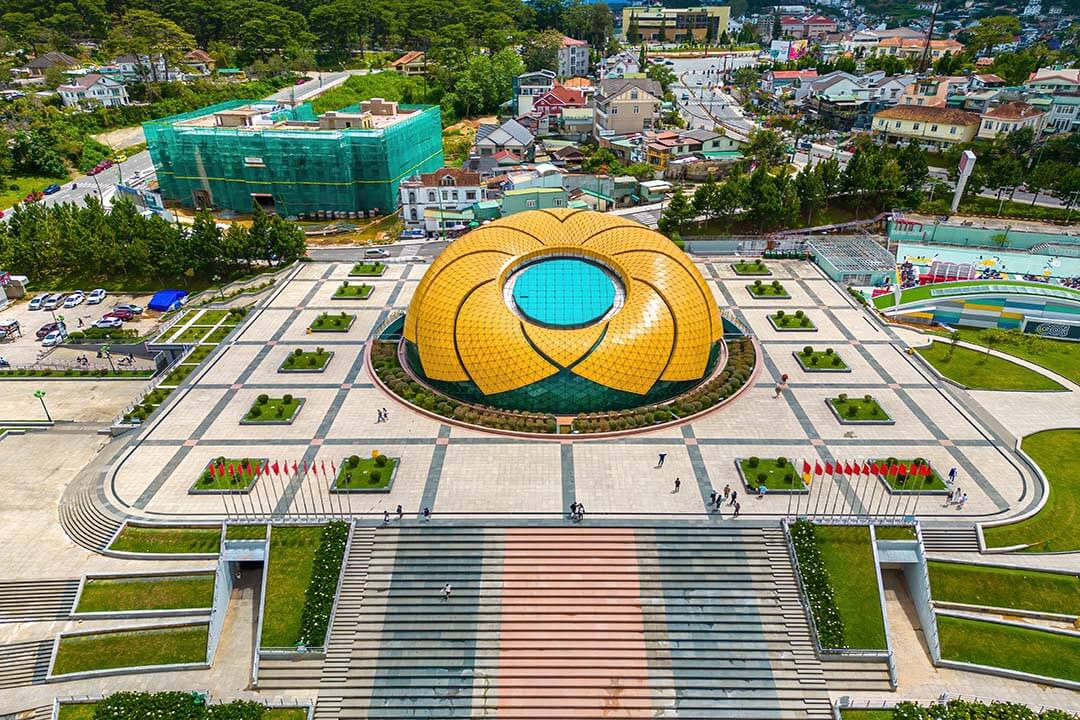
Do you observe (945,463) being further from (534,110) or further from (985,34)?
(985,34)

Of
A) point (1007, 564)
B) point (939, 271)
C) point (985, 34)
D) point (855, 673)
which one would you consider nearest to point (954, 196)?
point (939, 271)

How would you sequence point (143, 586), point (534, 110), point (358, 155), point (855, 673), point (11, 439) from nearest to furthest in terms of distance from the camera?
point (855, 673) < point (143, 586) < point (11, 439) < point (358, 155) < point (534, 110)

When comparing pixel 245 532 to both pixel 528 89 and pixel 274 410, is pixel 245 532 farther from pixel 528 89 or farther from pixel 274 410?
pixel 528 89

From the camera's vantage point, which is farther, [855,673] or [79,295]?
[79,295]

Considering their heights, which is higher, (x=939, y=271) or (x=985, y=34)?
(x=985, y=34)

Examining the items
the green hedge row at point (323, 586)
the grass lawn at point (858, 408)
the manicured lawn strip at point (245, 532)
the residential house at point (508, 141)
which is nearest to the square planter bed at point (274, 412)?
the manicured lawn strip at point (245, 532)

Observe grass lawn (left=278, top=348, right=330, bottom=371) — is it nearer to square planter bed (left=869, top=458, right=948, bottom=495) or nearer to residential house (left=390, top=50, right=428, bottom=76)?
square planter bed (left=869, top=458, right=948, bottom=495)

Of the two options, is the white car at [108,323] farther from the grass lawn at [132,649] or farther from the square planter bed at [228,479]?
the grass lawn at [132,649]

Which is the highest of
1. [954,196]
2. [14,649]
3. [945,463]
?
[954,196]
